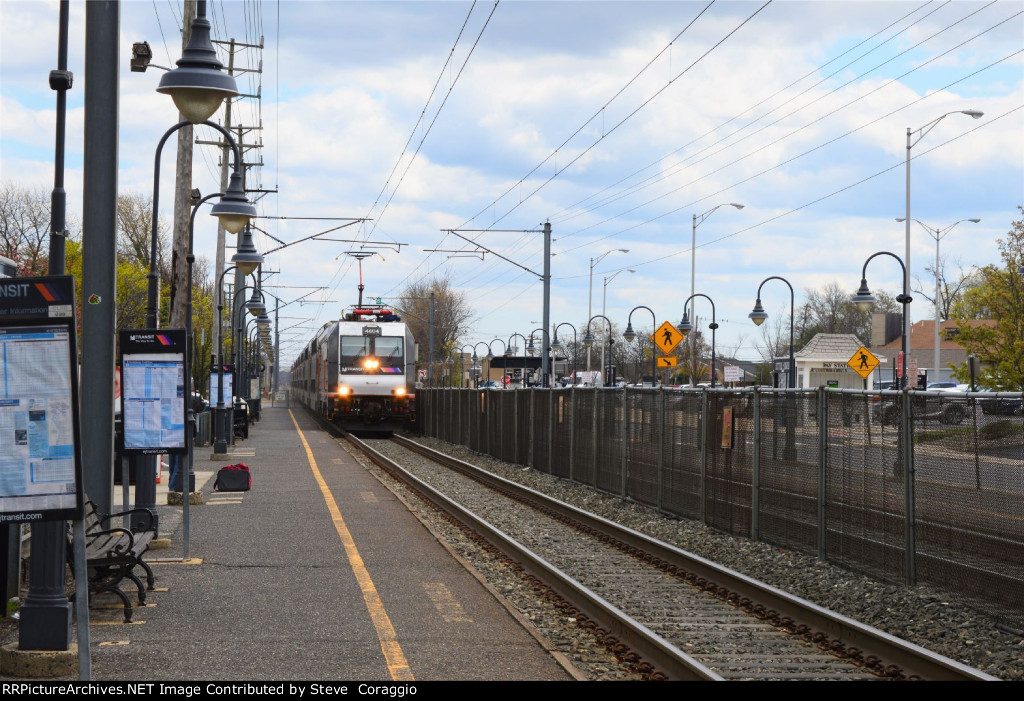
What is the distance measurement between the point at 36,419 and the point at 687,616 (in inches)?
236

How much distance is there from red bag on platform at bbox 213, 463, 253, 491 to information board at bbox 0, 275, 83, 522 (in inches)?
528

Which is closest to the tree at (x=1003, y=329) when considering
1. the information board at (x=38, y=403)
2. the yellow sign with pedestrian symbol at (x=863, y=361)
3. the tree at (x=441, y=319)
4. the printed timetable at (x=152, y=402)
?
the yellow sign with pedestrian symbol at (x=863, y=361)

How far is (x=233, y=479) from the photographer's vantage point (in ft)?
64.5

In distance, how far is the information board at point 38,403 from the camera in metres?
6.19

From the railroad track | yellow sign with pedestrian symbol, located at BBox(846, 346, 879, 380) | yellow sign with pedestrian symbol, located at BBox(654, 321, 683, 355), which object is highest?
yellow sign with pedestrian symbol, located at BBox(654, 321, 683, 355)

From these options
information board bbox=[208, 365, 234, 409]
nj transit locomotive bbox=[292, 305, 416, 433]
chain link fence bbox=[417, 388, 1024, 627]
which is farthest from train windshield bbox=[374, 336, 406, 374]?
chain link fence bbox=[417, 388, 1024, 627]

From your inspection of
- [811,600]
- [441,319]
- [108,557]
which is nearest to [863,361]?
[811,600]

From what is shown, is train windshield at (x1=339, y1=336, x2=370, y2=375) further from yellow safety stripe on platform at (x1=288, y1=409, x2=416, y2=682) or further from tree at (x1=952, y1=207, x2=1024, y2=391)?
yellow safety stripe on platform at (x1=288, y1=409, x2=416, y2=682)

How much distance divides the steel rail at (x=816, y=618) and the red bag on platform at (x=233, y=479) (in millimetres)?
6148

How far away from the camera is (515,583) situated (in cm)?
1200

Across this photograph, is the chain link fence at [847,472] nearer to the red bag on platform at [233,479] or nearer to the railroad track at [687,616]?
the railroad track at [687,616]

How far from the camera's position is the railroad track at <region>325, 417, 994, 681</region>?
815cm

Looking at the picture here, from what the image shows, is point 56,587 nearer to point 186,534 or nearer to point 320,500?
point 186,534
